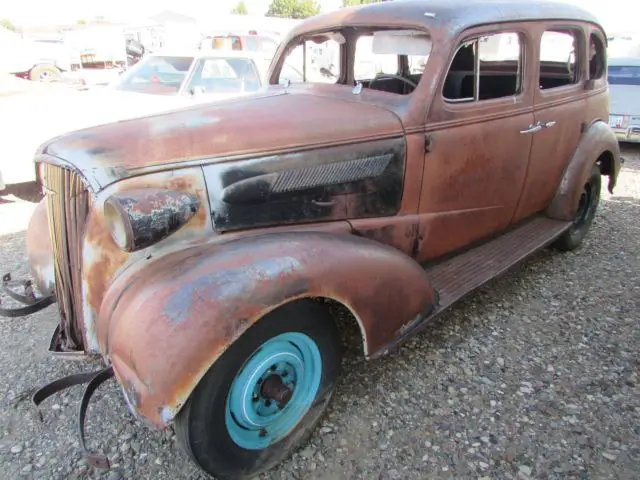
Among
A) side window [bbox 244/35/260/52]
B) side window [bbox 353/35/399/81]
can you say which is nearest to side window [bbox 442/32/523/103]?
side window [bbox 353/35/399/81]

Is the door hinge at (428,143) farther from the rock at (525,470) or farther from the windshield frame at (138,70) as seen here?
the windshield frame at (138,70)

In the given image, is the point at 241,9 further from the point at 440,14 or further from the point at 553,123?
the point at 440,14

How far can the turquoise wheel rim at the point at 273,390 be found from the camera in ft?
6.26

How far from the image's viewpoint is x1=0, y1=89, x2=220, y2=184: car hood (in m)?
5.18

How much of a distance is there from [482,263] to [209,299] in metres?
1.96

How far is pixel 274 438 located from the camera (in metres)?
2.08

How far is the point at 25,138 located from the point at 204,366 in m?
4.76

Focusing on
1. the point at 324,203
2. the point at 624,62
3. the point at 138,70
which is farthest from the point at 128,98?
the point at 624,62

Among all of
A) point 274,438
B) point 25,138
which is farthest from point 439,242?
point 25,138

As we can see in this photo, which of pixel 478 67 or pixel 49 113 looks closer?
pixel 478 67

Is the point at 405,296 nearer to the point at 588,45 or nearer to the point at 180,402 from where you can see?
the point at 180,402

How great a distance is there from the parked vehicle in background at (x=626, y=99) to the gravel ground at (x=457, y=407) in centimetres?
511

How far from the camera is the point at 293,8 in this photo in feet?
146

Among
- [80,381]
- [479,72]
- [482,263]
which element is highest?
[479,72]
